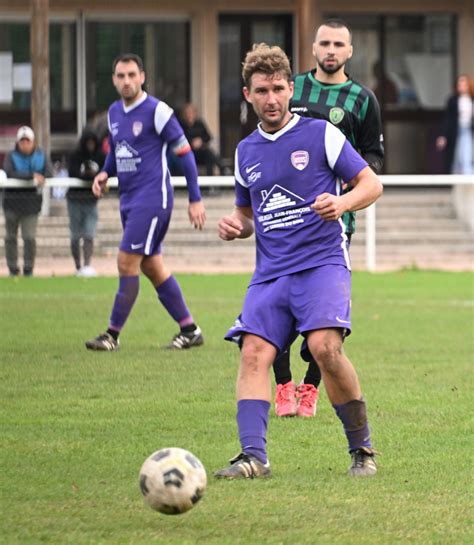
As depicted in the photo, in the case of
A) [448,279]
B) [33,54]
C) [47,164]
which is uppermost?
[33,54]

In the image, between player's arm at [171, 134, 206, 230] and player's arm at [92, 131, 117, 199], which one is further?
player's arm at [92, 131, 117, 199]

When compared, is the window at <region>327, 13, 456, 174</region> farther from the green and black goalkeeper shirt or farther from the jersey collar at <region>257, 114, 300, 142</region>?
the jersey collar at <region>257, 114, 300, 142</region>

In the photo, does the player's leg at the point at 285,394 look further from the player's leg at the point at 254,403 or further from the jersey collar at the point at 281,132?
the jersey collar at the point at 281,132

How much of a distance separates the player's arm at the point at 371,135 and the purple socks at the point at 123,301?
3751 mm

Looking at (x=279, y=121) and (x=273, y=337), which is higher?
(x=279, y=121)

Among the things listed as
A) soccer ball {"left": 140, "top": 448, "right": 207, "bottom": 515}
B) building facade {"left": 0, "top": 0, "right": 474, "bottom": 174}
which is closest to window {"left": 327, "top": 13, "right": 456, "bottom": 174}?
building facade {"left": 0, "top": 0, "right": 474, "bottom": 174}

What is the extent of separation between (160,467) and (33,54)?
19.0 metres

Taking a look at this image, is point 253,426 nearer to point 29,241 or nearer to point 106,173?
point 106,173

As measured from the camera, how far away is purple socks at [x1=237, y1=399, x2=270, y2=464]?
23.1ft

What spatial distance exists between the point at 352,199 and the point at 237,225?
64 centimetres

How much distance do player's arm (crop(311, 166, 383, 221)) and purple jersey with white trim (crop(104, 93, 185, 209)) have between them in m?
5.21

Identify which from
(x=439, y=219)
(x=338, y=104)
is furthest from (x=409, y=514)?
(x=439, y=219)

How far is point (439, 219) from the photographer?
80.3 feet

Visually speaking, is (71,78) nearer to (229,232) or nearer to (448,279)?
(448,279)
